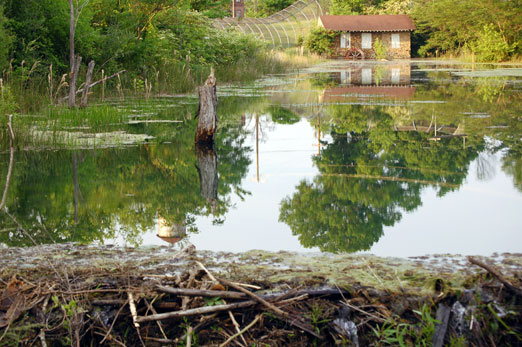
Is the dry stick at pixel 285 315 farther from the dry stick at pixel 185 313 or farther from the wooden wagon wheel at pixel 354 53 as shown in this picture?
the wooden wagon wheel at pixel 354 53

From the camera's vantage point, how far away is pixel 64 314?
3057 millimetres

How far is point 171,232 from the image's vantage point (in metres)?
4.86

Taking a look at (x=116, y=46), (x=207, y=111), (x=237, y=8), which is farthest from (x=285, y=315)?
(x=237, y=8)

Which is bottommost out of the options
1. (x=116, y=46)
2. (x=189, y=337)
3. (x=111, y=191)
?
(x=189, y=337)

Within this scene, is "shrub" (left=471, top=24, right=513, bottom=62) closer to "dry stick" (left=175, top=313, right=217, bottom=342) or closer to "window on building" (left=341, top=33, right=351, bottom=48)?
"window on building" (left=341, top=33, right=351, bottom=48)

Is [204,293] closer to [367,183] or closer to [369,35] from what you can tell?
[367,183]

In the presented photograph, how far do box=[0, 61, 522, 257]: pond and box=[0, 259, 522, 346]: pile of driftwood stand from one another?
0.85 metres

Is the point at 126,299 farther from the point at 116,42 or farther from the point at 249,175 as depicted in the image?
the point at 116,42

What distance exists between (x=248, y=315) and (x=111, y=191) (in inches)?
142

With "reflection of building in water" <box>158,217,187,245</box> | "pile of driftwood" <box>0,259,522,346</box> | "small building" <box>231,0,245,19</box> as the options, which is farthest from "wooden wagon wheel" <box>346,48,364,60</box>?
"pile of driftwood" <box>0,259,522,346</box>

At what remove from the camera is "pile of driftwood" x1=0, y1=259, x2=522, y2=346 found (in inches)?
116

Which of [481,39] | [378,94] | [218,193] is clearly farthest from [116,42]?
[481,39]

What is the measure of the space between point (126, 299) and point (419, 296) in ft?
4.62

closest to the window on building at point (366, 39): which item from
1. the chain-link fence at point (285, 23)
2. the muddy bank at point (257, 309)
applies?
the chain-link fence at point (285, 23)
